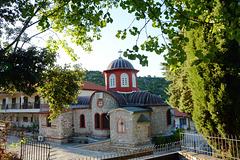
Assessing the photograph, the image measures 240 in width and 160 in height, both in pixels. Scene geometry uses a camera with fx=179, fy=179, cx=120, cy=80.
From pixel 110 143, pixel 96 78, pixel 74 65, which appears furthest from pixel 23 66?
pixel 96 78

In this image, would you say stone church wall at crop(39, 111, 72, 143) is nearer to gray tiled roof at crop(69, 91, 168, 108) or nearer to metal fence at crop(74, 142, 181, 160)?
gray tiled roof at crop(69, 91, 168, 108)

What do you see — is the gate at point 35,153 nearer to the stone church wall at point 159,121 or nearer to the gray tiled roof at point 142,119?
the gray tiled roof at point 142,119

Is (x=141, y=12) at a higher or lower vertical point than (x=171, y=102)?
higher

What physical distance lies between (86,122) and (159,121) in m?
7.40

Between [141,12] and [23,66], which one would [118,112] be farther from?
[141,12]

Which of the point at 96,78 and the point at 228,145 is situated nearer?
the point at 228,145

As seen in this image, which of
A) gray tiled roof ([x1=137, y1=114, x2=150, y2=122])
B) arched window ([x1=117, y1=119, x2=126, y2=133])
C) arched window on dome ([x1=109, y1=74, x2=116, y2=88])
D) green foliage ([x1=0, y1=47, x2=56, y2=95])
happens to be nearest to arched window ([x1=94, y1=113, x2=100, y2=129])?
arched window ([x1=117, y1=119, x2=126, y2=133])

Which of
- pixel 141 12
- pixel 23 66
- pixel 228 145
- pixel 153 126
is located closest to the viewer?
pixel 141 12

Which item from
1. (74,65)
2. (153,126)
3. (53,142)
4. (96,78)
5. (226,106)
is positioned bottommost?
(53,142)

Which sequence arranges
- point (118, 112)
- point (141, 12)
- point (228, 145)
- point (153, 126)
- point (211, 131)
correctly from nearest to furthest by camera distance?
point (141, 12)
point (228, 145)
point (211, 131)
point (118, 112)
point (153, 126)

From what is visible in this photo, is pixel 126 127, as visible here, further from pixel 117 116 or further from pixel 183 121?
pixel 183 121

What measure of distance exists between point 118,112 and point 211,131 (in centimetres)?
862

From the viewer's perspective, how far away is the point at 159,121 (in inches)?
664

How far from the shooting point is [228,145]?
7.07 metres
